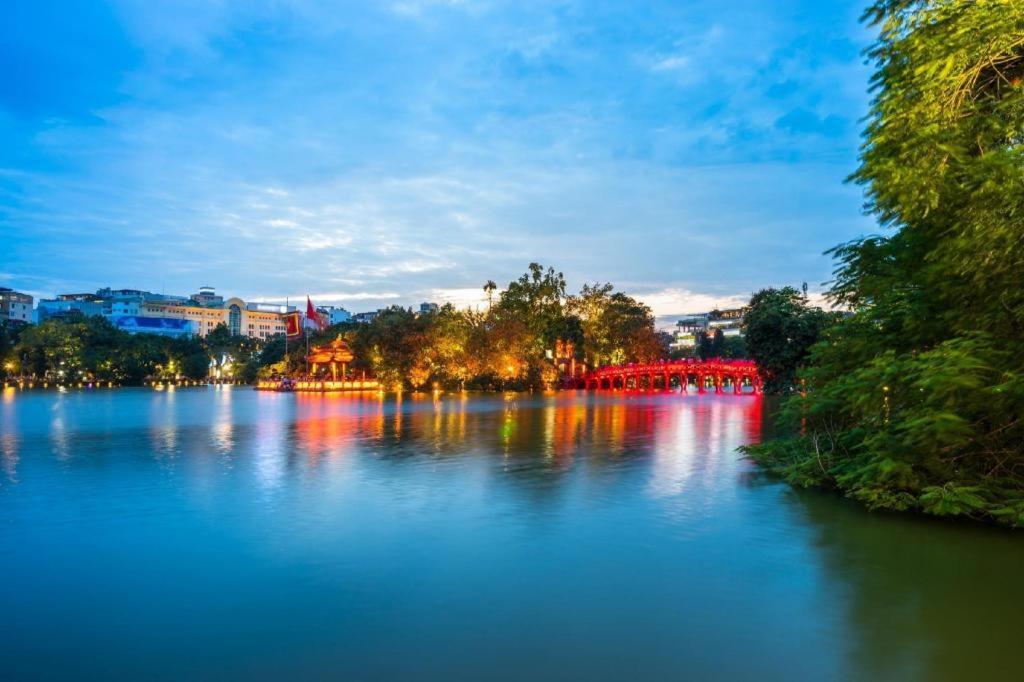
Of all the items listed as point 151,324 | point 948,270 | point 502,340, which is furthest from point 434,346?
point 151,324

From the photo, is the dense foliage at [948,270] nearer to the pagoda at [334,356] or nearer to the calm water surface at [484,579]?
the calm water surface at [484,579]

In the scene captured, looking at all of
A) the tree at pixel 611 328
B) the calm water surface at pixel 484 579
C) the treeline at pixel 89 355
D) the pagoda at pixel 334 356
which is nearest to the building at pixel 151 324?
the treeline at pixel 89 355

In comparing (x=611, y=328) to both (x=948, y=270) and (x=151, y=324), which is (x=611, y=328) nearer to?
(x=948, y=270)

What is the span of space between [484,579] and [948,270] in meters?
8.07

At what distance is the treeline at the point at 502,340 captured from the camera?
223ft

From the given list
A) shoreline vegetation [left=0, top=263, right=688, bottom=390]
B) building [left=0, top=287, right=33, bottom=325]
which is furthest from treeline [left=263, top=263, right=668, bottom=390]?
building [left=0, top=287, right=33, bottom=325]

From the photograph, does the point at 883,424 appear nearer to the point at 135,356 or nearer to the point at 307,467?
the point at 307,467

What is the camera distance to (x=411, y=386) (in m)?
70.9

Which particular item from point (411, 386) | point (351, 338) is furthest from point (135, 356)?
point (411, 386)

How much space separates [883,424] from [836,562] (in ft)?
12.1

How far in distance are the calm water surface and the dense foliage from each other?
2.93 ft

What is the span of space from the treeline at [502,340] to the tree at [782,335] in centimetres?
3020

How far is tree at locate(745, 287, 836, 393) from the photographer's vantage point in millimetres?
38750

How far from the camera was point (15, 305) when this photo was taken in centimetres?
16712
